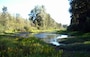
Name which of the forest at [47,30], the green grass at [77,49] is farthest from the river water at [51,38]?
the green grass at [77,49]

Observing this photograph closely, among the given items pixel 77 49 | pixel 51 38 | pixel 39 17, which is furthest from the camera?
pixel 39 17

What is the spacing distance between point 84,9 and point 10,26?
6869 centimetres

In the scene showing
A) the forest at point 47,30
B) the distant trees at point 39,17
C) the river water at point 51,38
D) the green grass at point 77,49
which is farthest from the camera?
the distant trees at point 39,17

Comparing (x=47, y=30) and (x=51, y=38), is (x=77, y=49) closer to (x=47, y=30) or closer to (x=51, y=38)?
(x=51, y=38)

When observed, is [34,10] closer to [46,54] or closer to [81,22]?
[81,22]

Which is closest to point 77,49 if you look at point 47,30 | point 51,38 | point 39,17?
point 51,38

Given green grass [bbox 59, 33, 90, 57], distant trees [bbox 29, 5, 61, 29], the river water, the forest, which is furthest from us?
distant trees [bbox 29, 5, 61, 29]

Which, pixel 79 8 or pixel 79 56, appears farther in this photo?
pixel 79 8

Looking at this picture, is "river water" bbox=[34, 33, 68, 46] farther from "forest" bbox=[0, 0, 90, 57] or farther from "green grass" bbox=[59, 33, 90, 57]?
"green grass" bbox=[59, 33, 90, 57]

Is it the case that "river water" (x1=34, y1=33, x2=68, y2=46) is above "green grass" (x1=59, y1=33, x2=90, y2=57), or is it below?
below

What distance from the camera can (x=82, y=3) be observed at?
52.7 m

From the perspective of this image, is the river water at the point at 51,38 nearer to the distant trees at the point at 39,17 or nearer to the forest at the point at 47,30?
the forest at the point at 47,30

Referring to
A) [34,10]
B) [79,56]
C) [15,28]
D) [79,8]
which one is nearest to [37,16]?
[34,10]

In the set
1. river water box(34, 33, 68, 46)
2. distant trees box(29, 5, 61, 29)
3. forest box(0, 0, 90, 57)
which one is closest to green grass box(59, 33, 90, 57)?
forest box(0, 0, 90, 57)
